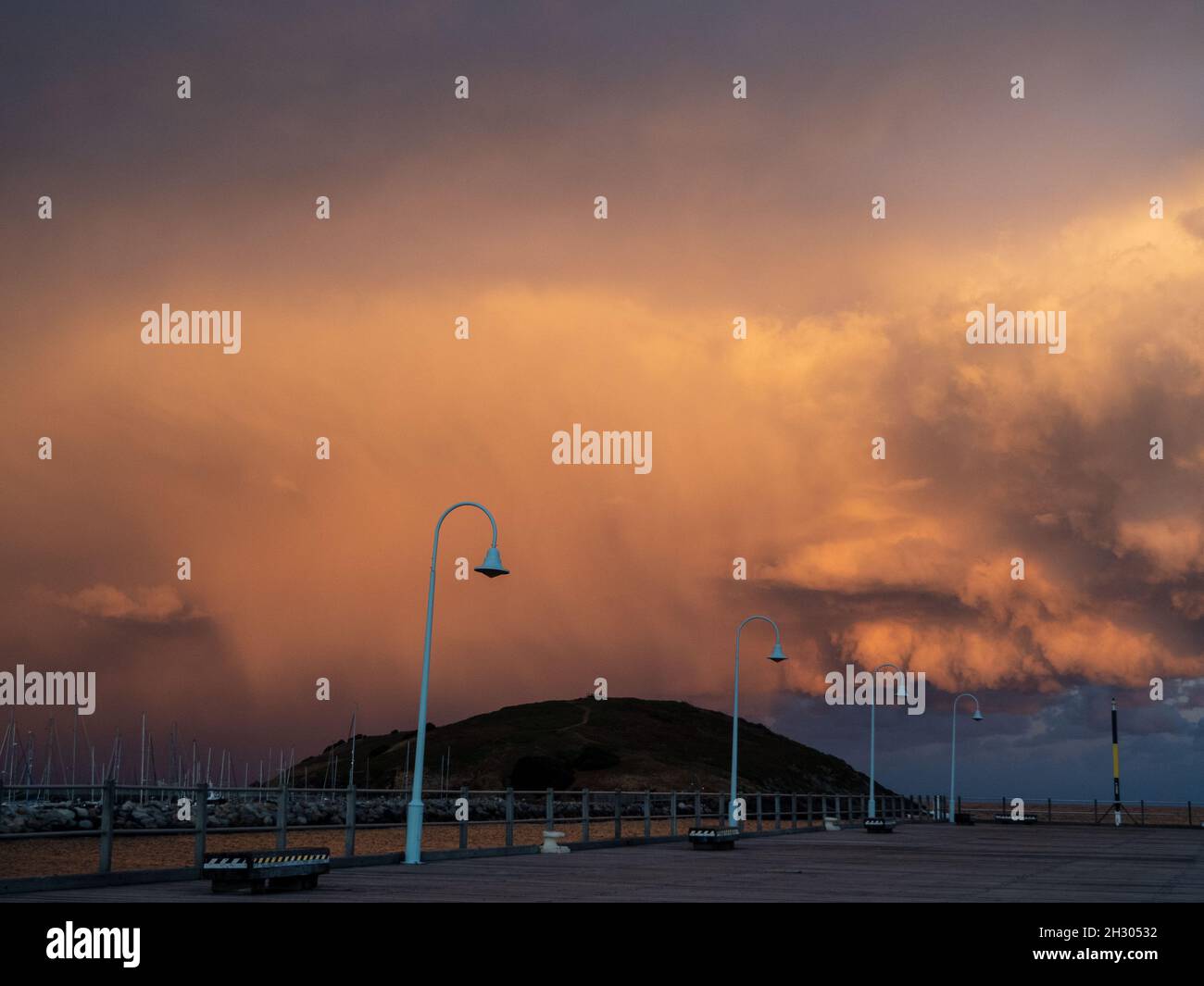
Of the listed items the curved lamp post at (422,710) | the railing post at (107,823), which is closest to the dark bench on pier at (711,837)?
the curved lamp post at (422,710)

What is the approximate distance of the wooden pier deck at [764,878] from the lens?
1947 centimetres

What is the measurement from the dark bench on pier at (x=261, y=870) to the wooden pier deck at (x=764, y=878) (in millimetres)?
283

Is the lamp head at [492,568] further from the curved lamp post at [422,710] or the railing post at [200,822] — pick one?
the railing post at [200,822]

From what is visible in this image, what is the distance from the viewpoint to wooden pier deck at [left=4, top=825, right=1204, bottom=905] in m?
19.5

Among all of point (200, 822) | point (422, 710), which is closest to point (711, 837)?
point (422, 710)

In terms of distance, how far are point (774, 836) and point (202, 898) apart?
32.3 meters

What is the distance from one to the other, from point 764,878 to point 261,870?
30.8ft

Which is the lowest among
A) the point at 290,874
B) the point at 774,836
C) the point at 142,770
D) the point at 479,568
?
the point at 142,770

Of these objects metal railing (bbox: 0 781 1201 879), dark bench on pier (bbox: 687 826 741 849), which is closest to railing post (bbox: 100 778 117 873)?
metal railing (bbox: 0 781 1201 879)

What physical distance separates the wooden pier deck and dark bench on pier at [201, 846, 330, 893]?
28 cm
